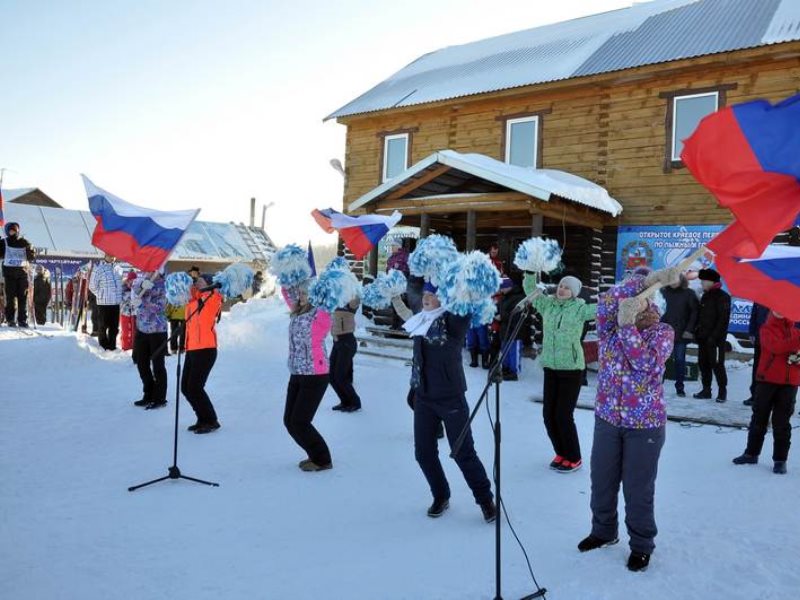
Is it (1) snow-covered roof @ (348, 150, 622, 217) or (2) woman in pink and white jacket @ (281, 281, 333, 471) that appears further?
(1) snow-covered roof @ (348, 150, 622, 217)

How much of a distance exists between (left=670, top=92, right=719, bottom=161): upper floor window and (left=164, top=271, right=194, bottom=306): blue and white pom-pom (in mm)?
10800

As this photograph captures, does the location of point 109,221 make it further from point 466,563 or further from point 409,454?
point 466,563

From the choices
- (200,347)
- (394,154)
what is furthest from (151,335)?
(394,154)

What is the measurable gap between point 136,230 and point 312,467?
3472 millimetres

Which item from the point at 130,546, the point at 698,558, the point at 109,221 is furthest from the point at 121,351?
the point at 698,558

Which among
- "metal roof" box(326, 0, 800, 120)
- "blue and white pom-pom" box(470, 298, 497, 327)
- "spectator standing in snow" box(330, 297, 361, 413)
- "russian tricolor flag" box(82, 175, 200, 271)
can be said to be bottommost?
"spectator standing in snow" box(330, 297, 361, 413)

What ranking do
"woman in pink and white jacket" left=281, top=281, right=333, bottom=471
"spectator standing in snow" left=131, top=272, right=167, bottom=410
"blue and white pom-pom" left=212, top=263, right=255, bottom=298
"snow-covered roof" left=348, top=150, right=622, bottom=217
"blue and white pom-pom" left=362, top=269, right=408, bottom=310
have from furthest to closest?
1. "snow-covered roof" left=348, top=150, right=622, bottom=217
2. "spectator standing in snow" left=131, top=272, right=167, bottom=410
3. "blue and white pom-pom" left=212, top=263, right=255, bottom=298
4. "woman in pink and white jacket" left=281, top=281, right=333, bottom=471
5. "blue and white pom-pom" left=362, top=269, right=408, bottom=310

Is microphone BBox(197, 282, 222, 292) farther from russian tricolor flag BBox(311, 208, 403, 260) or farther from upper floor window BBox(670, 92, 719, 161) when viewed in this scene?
upper floor window BBox(670, 92, 719, 161)

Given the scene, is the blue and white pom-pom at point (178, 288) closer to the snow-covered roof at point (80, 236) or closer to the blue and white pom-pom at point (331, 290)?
the blue and white pom-pom at point (331, 290)

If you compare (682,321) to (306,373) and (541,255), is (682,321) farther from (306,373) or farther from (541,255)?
(306,373)

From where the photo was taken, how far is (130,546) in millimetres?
3943

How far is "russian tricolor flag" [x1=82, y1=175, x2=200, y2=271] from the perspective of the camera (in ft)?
22.5

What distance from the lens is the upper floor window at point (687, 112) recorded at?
13344 millimetres

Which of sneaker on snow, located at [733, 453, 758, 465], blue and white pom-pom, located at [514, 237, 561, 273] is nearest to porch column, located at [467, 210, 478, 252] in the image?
sneaker on snow, located at [733, 453, 758, 465]
